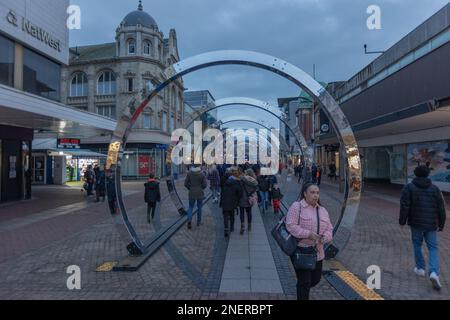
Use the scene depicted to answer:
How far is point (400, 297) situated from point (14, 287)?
17.6 feet

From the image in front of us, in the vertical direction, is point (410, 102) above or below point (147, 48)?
below

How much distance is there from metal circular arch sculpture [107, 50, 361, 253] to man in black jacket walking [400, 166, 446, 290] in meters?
1.00

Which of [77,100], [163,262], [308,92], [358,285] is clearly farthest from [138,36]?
[358,285]

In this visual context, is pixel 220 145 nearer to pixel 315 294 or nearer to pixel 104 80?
pixel 104 80

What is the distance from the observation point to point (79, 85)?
3691cm

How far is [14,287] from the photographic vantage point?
5211 mm

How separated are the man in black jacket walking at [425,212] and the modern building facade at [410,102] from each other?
24.4 ft

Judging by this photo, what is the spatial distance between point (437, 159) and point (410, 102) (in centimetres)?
491

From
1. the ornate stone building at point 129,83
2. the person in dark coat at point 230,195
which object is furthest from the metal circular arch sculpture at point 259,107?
the ornate stone building at point 129,83

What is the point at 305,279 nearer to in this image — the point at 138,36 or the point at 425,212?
the point at 425,212

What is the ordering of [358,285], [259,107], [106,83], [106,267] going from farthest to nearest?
1. [106,83]
2. [259,107]
3. [106,267]
4. [358,285]
